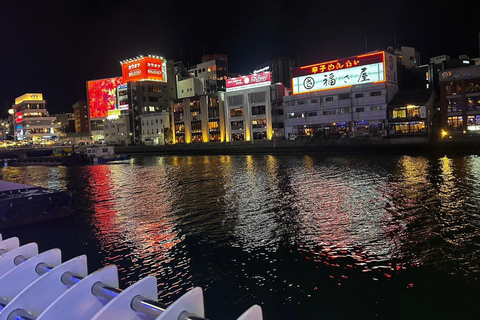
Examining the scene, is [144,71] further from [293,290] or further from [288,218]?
[293,290]

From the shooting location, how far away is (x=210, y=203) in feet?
73.8

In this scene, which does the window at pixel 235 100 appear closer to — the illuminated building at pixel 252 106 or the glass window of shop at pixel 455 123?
the illuminated building at pixel 252 106

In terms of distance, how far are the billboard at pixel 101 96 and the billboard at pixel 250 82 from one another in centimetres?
6263

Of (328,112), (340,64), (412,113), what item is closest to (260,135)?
(328,112)

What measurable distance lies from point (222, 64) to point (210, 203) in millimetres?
97543

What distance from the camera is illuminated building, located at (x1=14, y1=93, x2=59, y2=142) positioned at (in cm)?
11694

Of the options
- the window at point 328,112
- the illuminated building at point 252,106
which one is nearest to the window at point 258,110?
the illuminated building at point 252,106

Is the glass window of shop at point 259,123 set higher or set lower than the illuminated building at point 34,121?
lower

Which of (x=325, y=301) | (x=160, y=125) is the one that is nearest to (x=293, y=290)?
(x=325, y=301)

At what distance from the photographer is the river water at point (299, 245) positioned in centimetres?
916

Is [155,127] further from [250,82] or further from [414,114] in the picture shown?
[414,114]

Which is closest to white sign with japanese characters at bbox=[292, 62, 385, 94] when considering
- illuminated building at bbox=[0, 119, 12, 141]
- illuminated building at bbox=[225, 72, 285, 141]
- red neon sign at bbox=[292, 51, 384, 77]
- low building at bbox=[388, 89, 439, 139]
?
red neon sign at bbox=[292, 51, 384, 77]

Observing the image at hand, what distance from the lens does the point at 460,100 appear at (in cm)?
5738

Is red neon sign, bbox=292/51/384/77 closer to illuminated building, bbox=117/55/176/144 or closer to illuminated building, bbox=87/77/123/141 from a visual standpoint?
illuminated building, bbox=117/55/176/144
